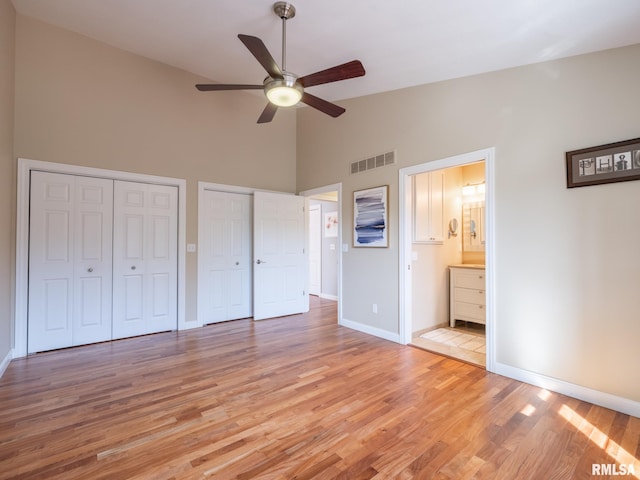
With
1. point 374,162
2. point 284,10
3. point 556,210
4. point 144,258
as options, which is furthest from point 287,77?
point 144,258

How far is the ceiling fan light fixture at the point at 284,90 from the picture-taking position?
2.39 metres

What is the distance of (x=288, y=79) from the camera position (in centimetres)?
238

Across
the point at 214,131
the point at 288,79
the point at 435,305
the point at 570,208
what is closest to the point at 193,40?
the point at 214,131

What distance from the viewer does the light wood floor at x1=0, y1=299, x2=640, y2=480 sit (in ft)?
5.24

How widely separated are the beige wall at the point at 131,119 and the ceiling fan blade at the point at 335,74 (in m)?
2.41

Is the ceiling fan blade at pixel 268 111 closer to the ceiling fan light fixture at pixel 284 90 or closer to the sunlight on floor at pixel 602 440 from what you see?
the ceiling fan light fixture at pixel 284 90

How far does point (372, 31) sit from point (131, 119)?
9.99 ft

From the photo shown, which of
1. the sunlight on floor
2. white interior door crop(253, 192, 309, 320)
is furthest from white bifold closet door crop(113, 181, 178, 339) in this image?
the sunlight on floor

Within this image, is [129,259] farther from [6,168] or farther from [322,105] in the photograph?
[322,105]

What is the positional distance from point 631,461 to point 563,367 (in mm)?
822

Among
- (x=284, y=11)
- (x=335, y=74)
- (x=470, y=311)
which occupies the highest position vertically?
(x=284, y=11)

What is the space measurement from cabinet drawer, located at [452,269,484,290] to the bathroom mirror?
60 centimetres

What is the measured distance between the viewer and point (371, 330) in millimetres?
3926

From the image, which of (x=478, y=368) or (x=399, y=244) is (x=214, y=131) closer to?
(x=399, y=244)
